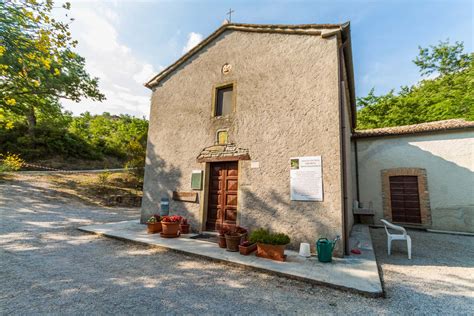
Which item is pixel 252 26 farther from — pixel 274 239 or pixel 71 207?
pixel 71 207

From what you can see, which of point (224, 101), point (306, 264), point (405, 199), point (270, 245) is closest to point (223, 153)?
point (224, 101)

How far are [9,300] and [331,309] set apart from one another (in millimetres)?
4349

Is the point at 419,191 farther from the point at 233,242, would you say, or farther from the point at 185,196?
the point at 185,196

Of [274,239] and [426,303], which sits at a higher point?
[274,239]

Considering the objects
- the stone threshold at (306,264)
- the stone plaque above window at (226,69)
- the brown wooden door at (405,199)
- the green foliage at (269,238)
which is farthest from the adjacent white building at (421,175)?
the green foliage at (269,238)

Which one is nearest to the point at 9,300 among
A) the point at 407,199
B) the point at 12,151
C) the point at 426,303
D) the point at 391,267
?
the point at 426,303

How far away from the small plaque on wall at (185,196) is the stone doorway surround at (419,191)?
873cm

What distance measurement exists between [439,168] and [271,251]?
29.8 ft

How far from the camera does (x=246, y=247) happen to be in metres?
4.96

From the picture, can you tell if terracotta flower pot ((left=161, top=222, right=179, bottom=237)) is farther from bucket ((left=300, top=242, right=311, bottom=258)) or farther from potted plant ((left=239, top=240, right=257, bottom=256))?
bucket ((left=300, top=242, right=311, bottom=258))

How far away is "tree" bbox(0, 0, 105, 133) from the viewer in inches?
158

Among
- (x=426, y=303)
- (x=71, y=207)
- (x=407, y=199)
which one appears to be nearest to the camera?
(x=426, y=303)

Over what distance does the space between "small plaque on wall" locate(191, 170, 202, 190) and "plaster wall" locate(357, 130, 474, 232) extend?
27.0ft

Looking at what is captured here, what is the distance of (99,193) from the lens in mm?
14211
